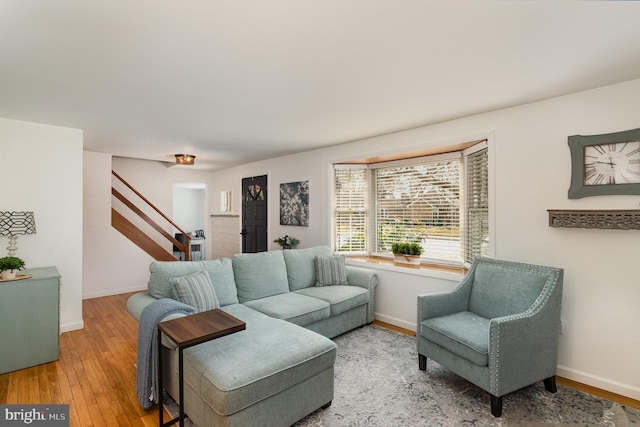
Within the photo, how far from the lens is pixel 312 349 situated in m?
2.03

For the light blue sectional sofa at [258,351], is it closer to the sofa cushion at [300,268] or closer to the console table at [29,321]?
the sofa cushion at [300,268]

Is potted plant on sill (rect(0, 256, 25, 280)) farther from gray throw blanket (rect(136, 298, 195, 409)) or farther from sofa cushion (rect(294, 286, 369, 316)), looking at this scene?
sofa cushion (rect(294, 286, 369, 316))

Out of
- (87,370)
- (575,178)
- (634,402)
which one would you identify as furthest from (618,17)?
(87,370)

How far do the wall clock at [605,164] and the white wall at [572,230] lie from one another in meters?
0.06

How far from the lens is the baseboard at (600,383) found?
229 cm

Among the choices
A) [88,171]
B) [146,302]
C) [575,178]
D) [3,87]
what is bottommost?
[146,302]

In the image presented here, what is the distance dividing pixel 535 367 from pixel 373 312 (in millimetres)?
1874

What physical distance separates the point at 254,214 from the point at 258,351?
172 inches

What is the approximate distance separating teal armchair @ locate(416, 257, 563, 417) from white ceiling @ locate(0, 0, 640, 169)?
153cm

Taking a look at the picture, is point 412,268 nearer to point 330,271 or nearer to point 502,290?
point 330,271

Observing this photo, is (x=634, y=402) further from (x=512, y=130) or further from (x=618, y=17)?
(x=618, y=17)

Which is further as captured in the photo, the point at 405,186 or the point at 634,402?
the point at 405,186

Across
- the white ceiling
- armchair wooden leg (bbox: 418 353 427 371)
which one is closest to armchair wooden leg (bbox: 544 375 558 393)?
armchair wooden leg (bbox: 418 353 427 371)

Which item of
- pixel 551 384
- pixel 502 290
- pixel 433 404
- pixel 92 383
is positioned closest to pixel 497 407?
pixel 433 404
